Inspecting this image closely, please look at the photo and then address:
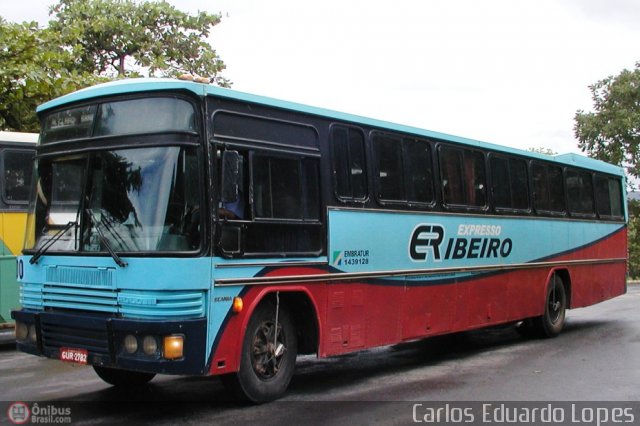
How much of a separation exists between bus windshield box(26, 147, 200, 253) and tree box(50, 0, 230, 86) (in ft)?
47.3

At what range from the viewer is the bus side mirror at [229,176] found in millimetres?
6715

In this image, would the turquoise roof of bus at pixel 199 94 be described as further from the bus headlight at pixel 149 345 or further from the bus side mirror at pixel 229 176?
the bus headlight at pixel 149 345

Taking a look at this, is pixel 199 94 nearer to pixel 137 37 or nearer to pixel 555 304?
pixel 555 304

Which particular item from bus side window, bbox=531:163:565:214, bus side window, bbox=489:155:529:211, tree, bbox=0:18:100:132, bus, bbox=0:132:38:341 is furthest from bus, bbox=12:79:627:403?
tree, bbox=0:18:100:132

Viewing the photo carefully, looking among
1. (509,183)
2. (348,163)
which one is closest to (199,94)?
(348,163)

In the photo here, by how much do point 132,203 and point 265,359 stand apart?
6.74 ft

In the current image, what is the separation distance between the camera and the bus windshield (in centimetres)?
651

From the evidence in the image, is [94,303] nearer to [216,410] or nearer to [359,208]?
[216,410]

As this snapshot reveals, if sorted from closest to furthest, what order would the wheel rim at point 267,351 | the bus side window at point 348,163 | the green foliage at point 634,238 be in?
1. the wheel rim at point 267,351
2. the bus side window at point 348,163
3. the green foliage at point 634,238

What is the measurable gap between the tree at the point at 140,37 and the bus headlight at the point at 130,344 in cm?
1549

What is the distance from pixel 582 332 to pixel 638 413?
6789mm

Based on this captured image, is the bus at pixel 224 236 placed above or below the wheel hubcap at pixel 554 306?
above

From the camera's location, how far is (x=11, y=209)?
11727 millimetres

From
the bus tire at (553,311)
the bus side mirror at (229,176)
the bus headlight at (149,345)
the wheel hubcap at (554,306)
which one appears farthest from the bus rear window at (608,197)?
the bus headlight at (149,345)
